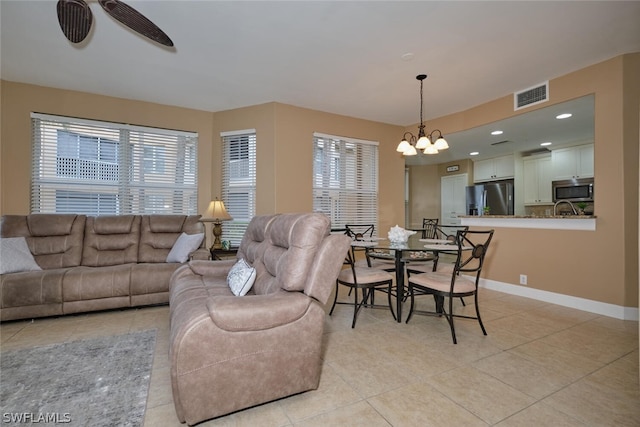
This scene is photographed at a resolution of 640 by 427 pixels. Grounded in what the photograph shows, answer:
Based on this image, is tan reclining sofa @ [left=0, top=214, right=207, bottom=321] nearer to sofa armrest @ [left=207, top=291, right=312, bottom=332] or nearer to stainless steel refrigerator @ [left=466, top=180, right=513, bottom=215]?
sofa armrest @ [left=207, top=291, right=312, bottom=332]

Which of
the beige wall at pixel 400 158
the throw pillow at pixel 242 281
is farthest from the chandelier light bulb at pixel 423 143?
the throw pillow at pixel 242 281

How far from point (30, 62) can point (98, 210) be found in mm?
1822

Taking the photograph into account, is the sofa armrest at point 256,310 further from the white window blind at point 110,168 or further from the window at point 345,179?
the white window blind at point 110,168

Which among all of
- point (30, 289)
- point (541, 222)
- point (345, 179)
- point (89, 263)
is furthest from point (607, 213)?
point (30, 289)

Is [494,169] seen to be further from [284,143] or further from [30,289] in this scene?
[30,289]

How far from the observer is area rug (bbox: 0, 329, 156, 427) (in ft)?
4.87

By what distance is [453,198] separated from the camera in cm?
736

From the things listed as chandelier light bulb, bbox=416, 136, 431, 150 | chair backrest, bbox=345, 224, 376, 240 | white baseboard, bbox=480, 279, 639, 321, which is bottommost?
white baseboard, bbox=480, 279, 639, 321

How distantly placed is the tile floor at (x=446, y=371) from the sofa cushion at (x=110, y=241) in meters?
0.68

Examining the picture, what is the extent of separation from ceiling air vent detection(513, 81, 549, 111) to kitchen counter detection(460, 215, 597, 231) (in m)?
1.47

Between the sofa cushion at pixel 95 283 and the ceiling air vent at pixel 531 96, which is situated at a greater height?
the ceiling air vent at pixel 531 96

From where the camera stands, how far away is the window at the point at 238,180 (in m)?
4.37

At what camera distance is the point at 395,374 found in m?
1.88

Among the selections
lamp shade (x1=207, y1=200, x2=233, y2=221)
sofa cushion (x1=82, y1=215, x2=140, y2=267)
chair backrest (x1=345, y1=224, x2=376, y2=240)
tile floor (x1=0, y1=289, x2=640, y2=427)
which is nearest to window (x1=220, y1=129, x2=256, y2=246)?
lamp shade (x1=207, y1=200, x2=233, y2=221)
